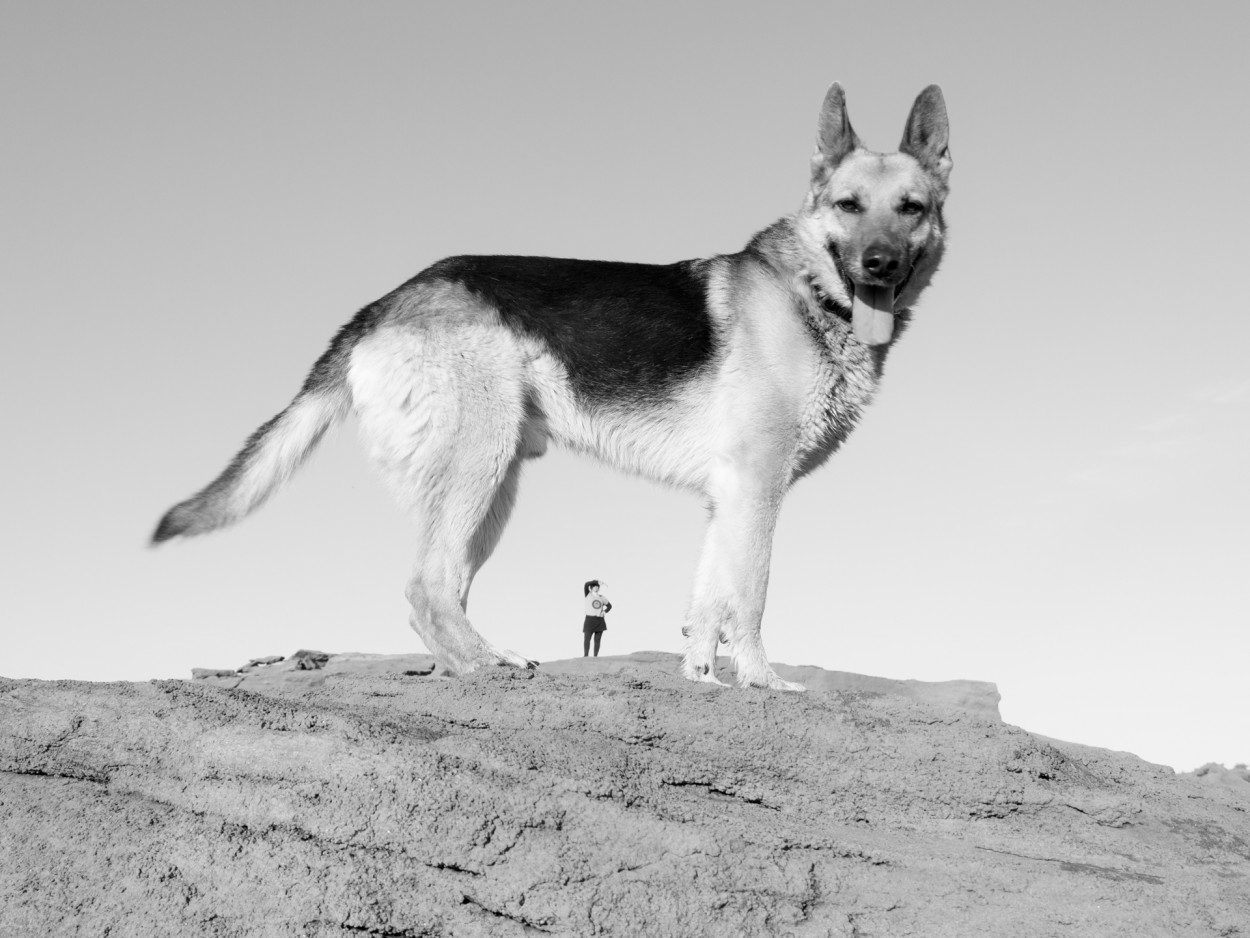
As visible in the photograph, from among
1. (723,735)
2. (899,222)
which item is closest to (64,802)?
(723,735)

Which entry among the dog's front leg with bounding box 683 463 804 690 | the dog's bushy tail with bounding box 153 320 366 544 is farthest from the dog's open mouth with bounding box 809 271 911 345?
the dog's bushy tail with bounding box 153 320 366 544

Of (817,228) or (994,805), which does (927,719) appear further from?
(817,228)

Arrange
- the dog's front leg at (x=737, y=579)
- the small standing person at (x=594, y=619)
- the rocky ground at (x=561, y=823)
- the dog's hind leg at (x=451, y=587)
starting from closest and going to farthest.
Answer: the rocky ground at (x=561, y=823) < the dog's hind leg at (x=451, y=587) < the dog's front leg at (x=737, y=579) < the small standing person at (x=594, y=619)

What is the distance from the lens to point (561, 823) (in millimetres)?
3990

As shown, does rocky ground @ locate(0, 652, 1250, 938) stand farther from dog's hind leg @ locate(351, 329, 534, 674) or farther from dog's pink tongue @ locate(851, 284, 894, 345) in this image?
dog's pink tongue @ locate(851, 284, 894, 345)

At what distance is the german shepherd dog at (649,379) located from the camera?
640 centimetres

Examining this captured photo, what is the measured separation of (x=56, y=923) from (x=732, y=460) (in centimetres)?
405

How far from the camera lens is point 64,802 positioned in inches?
155

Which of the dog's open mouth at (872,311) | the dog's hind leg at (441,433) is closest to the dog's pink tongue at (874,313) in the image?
the dog's open mouth at (872,311)

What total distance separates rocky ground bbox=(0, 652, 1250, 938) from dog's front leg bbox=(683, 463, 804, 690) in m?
0.82

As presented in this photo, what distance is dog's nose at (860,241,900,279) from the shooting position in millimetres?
6469

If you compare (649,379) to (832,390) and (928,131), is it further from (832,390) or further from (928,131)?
(928,131)

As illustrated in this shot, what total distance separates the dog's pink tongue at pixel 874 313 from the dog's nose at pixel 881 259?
8.7 inches

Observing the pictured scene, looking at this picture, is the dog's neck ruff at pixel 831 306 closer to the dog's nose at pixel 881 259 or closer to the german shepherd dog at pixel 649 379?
the german shepherd dog at pixel 649 379
